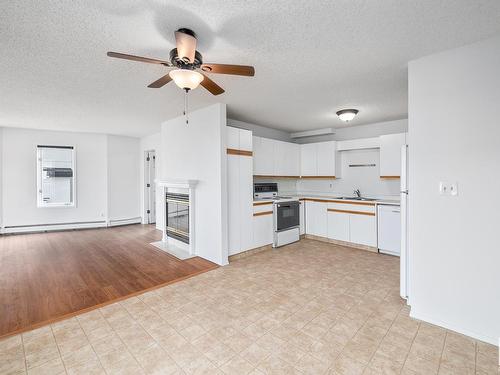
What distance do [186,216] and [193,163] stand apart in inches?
37.7

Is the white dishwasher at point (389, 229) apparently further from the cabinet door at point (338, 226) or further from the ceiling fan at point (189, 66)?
the ceiling fan at point (189, 66)

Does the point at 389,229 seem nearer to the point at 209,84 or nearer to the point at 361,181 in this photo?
the point at 361,181

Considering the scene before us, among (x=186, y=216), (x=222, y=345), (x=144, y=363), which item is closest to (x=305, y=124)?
(x=186, y=216)

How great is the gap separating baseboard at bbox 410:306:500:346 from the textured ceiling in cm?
244

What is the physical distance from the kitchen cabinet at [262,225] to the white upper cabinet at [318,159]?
174cm

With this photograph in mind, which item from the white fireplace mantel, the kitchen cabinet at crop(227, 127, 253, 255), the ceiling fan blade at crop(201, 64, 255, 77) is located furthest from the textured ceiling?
the white fireplace mantel

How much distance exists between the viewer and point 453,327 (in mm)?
2111

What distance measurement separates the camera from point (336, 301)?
2586 millimetres

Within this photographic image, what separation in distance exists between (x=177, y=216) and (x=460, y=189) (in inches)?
162

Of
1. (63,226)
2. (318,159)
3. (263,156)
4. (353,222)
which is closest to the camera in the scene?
(353,222)

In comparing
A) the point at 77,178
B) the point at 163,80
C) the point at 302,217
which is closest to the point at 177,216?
the point at 302,217

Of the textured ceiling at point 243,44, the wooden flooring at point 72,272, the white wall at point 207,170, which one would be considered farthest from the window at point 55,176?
the white wall at point 207,170

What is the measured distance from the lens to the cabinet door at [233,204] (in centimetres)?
385

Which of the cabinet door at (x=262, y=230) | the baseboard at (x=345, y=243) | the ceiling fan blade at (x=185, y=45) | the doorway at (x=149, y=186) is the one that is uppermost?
the ceiling fan blade at (x=185, y=45)
